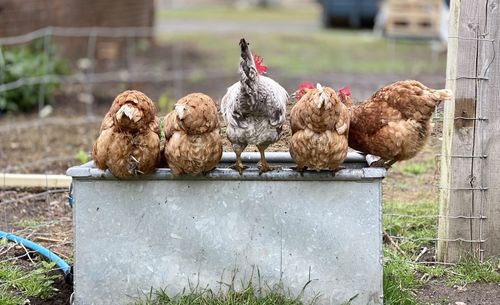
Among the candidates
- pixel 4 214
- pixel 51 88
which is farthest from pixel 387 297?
pixel 51 88

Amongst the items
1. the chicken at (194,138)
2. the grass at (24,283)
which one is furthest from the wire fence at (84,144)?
the chicken at (194,138)

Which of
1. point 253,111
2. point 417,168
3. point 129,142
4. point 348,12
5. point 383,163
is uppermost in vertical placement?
point 348,12

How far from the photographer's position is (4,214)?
21.3 feet

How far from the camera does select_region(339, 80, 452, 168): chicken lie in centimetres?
476

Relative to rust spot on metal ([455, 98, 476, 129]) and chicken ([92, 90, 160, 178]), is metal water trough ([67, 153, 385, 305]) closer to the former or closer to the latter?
chicken ([92, 90, 160, 178])

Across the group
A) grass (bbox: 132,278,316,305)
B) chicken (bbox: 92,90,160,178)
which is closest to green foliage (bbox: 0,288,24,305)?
grass (bbox: 132,278,316,305)

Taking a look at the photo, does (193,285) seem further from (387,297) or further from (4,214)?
(4,214)

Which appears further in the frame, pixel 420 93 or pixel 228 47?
pixel 228 47

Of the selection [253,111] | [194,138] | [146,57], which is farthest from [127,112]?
[146,57]

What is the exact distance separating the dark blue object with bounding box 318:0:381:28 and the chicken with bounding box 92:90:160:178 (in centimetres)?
2034

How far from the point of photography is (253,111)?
14.7 ft

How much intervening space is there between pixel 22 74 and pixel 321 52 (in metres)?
8.16

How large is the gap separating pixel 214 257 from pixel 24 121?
6323 millimetres

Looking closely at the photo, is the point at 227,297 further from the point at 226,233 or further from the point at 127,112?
the point at 127,112
